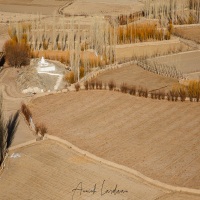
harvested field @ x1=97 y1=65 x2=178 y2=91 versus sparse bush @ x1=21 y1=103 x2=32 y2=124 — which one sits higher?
harvested field @ x1=97 y1=65 x2=178 y2=91

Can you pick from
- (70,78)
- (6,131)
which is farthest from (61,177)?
(70,78)

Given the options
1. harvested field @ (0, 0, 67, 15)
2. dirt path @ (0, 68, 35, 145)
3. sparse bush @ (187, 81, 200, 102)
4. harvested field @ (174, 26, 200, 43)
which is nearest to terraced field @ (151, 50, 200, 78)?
sparse bush @ (187, 81, 200, 102)

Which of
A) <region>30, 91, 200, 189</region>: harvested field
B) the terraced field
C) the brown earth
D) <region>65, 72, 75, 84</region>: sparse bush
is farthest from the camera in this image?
the terraced field

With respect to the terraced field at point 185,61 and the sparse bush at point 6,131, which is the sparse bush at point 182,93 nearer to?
the terraced field at point 185,61

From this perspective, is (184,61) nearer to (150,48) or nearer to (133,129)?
(150,48)

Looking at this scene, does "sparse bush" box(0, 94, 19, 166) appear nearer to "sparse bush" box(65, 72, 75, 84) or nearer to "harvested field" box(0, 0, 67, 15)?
"sparse bush" box(65, 72, 75, 84)

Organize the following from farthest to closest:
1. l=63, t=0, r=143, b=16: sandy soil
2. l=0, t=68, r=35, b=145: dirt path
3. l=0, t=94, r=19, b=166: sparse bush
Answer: l=63, t=0, r=143, b=16: sandy soil → l=0, t=68, r=35, b=145: dirt path → l=0, t=94, r=19, b=166: sparse bush

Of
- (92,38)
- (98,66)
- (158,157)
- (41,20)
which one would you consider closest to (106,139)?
(158,157)

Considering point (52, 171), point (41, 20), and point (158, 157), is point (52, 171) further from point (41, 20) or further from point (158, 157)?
point (41, 20)

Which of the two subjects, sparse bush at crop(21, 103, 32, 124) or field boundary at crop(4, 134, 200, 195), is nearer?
field boundary at crop(4, 134, 200, 195)
